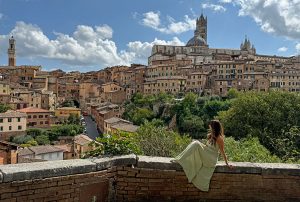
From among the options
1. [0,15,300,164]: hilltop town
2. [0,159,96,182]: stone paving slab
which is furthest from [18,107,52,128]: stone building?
[0,159,96,182]: stone paving slab

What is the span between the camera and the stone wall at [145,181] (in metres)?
5.54

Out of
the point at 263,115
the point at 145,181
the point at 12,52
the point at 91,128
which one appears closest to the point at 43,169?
the point at 145,181

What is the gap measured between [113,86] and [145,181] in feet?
300

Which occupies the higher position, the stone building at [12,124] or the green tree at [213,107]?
the green tree at [213,107]

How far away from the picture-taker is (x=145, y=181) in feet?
20.9

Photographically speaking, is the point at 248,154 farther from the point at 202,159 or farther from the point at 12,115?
the point at 12,115

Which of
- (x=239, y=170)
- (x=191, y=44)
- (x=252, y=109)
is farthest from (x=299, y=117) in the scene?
(x=191, y=44)

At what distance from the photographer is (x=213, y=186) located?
6.51 m

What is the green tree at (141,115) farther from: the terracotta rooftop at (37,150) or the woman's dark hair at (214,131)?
the woman's dark hair at (214,131)

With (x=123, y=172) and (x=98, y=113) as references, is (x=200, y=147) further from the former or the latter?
(x=98, y=113)

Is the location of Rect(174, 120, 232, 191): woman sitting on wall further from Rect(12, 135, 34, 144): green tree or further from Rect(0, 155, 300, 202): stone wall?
Rect(12, 135, 34, 144): green tree

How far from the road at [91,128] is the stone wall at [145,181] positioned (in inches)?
2314

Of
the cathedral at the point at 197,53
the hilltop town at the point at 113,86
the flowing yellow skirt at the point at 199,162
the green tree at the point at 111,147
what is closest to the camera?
the flowing yellow skirt at the point at 199,162

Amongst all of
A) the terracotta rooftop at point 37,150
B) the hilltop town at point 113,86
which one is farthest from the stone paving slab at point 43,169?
the hilltop town at point 113,86
